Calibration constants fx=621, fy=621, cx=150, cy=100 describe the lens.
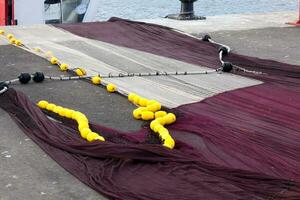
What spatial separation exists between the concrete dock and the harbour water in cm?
767

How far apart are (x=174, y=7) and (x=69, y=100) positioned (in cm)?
1551

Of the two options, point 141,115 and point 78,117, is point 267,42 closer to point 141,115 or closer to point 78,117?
point 141,115

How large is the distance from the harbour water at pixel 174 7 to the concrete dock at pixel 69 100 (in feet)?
25.2

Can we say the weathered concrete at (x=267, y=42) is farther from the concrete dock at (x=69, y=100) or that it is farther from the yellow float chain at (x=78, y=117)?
the yellow float chain at (x=78, y=117)

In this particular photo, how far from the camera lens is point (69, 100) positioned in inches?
238

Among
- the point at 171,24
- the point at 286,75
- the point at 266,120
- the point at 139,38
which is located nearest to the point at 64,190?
the point at 266,120

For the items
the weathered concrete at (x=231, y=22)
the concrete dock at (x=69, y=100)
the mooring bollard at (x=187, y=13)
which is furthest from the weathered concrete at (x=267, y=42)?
the mooring bollard at (x=187, y=13)

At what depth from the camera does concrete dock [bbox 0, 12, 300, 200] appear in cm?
407

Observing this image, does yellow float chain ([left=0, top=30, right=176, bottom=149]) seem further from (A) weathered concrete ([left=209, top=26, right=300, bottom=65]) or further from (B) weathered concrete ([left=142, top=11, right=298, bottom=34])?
(B) weathered concrete ([left=142, top=11, right=298, bottom=34])

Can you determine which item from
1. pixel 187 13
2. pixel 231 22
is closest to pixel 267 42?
pixel 231 22

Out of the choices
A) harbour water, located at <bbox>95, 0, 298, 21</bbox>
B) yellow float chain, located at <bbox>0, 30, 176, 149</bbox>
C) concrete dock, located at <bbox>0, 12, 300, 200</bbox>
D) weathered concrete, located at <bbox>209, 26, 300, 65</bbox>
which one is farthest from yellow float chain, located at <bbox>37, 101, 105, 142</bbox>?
harbour water, located at <bbox>95, 0, 298, 21</bbox>

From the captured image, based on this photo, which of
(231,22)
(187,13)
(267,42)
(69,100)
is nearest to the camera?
(69,100)

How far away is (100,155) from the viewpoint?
14.4 ft

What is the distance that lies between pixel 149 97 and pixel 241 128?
1227mm
